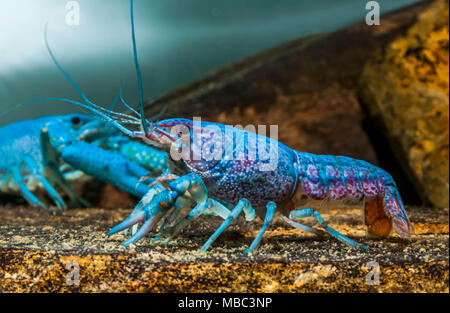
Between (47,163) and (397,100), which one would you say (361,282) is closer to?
(397,100)

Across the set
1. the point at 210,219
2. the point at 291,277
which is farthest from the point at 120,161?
the point at 291,277

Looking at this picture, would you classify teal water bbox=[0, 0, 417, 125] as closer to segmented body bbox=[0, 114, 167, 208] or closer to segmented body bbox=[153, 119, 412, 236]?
segmented body bbox=[0, 114, 167, 208]

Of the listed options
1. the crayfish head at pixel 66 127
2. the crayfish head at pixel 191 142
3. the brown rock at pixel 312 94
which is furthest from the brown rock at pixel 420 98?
the crayfish head at pixel 66 127

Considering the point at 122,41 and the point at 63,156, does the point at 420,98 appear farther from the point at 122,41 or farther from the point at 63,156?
the point at 63,156

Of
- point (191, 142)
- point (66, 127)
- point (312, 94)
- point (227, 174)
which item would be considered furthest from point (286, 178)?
point (66, 127)

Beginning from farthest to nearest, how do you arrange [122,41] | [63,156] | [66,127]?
1. [66,127]
2. [63,156]
3. [122,41]

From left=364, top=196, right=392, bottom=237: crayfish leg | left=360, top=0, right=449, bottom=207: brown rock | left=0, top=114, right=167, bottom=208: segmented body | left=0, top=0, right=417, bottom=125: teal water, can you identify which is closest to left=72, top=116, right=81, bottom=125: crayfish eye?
left=0, top=114, right=167, bottom=208: segmented body

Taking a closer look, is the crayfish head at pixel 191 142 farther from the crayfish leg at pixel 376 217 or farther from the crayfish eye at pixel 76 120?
the crayfish eye at pixel 76 120
